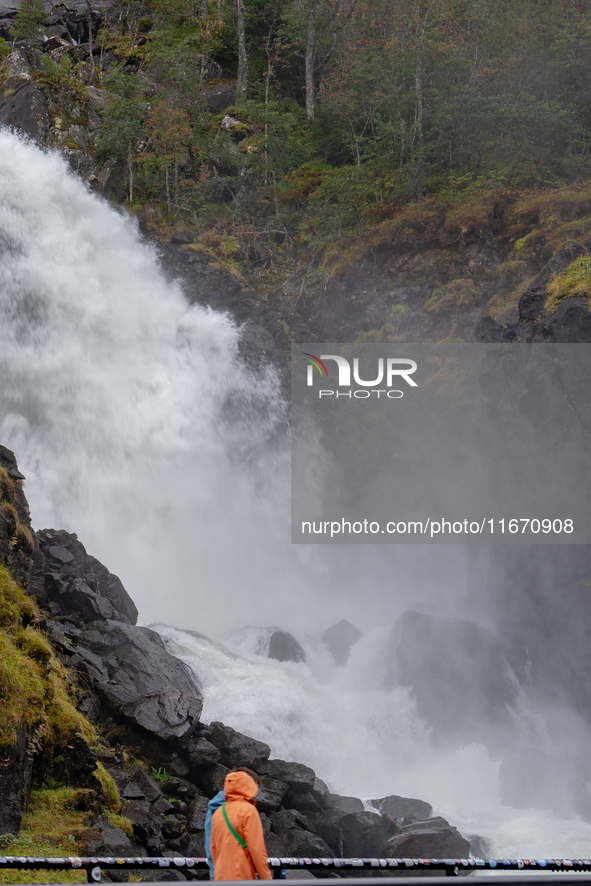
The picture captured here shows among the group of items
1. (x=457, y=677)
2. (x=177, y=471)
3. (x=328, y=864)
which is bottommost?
(x=457, y=677)

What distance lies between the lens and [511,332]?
55.1 ft

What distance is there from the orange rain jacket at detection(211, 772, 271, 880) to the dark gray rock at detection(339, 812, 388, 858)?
641 cm

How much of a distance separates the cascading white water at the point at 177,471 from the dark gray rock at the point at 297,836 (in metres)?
3.84

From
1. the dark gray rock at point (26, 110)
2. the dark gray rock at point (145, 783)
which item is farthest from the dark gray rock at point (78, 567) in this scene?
the dark gray rock at point (26, 110)

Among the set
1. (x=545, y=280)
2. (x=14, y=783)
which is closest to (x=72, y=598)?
(x=14, y=783)

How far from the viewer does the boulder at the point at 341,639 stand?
16.1 metres

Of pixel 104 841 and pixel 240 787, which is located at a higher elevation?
pixel 240 787

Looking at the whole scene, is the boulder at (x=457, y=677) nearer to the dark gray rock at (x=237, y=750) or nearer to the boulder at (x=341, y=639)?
the boulder at (x=341, y=639)

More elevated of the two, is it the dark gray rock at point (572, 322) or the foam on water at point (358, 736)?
the dark gray rock at point (572, 322)

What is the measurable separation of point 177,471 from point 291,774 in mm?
10673

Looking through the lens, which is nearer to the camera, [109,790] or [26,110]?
[109,790]

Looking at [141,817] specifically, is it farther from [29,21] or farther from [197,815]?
[29,21]

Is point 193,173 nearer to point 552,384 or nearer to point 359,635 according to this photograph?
point 552,384

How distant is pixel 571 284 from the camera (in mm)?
15875
